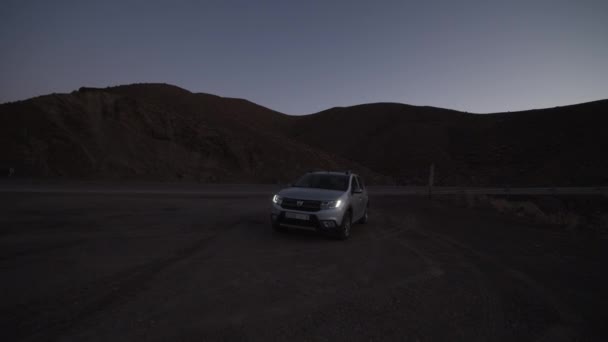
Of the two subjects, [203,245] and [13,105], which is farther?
[13,105]

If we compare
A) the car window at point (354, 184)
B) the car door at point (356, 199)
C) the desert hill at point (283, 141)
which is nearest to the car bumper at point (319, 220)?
the car door at point (356, 199)

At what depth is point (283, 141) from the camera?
46.5 metres

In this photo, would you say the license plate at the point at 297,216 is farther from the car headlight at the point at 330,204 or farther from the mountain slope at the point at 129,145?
the mountain slope at the point at 129,145

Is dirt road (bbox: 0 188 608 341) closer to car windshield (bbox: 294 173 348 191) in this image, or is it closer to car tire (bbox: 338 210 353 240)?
car tire (bbox: 338 210 353 240)

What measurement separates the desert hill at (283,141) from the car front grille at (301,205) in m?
21.8

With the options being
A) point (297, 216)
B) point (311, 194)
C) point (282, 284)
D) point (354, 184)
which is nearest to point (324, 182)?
point (354, 184)

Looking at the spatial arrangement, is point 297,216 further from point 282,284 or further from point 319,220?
point 282,284

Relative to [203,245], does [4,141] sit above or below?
above

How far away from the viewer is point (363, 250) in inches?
324

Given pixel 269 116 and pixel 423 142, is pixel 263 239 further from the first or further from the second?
pixel 269 116

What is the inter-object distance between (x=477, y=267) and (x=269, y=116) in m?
88.2

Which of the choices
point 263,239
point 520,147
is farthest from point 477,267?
point 520,147

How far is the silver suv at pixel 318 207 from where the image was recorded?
28.3ft

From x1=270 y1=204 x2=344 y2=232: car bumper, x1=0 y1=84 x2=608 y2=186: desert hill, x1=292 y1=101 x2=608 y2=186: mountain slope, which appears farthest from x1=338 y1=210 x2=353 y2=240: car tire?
x1=292 y1=101 x2=608 y2=186: mountain slope
